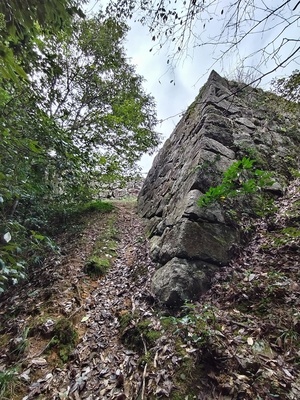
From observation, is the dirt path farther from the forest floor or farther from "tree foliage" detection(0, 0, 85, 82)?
"tree foliage" detection(0, 0, 85, 82)

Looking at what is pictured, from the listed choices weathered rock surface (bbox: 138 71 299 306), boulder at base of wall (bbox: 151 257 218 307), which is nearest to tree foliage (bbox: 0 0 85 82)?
weathered rock surface (bbox: 138 71 299 306)

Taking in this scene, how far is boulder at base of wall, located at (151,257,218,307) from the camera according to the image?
9.50 ft

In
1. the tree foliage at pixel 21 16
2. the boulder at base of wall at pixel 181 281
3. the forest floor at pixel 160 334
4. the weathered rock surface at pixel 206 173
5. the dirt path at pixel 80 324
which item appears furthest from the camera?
the weathered rock surface at pixel 206 173

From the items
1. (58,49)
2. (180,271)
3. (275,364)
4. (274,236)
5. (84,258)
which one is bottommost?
(84,258)

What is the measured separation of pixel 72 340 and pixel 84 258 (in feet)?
6.73

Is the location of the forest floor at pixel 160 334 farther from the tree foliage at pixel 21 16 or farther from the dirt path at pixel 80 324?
the tree foliage at pixel 21 16

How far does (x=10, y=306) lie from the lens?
353cm

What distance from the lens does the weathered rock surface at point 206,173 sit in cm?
315

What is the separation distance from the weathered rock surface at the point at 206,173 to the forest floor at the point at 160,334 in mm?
251

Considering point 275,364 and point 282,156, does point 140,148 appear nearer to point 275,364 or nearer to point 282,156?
point 282,156

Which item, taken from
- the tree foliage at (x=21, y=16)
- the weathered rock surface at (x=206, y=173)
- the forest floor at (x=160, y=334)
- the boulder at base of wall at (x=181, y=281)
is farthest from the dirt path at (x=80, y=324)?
the tree foliage at (x=21, y=16)

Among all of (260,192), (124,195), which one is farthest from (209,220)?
(124,195)

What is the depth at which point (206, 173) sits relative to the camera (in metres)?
4.23

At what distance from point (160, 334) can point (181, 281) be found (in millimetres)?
682
